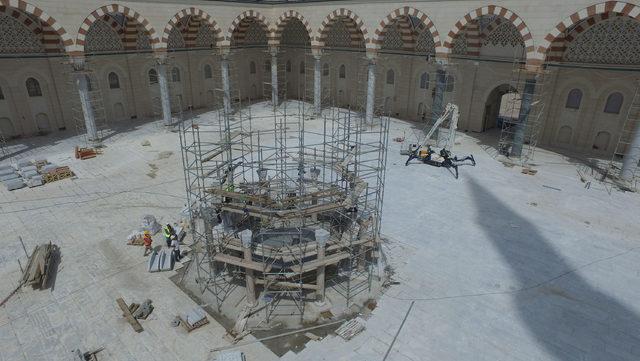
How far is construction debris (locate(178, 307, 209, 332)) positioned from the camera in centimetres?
954

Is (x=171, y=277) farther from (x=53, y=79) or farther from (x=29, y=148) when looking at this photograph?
(x=53, y=79)

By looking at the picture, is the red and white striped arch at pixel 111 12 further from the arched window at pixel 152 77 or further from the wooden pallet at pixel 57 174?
the wooden pallet at pixel 57 174

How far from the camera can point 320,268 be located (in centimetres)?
1020

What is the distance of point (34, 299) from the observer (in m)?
10.6

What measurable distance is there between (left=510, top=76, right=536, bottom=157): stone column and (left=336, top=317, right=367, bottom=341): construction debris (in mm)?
14406

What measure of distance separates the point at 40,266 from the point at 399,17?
66.6 ft

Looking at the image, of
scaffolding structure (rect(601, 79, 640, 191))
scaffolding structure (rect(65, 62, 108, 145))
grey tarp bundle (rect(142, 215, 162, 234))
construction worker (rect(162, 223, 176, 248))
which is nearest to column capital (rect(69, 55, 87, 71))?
scaffolding structure (rect(65, 62, 108, 145))

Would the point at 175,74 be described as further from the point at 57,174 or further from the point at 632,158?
the point at 632,158

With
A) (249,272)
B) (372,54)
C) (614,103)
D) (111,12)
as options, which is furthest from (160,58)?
(614,103)

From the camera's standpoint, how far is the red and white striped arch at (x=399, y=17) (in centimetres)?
2100

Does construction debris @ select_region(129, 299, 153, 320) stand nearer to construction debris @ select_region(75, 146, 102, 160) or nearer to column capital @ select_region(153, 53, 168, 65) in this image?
construction debris @ select_region(75, 146, 102, 160)

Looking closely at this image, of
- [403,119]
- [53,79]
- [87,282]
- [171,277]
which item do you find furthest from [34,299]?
[403,119]

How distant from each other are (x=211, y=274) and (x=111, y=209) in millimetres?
6713

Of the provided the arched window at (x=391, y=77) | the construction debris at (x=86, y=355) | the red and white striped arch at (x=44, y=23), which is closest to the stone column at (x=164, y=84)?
the red and white striped arch at (x=44, y=23)
